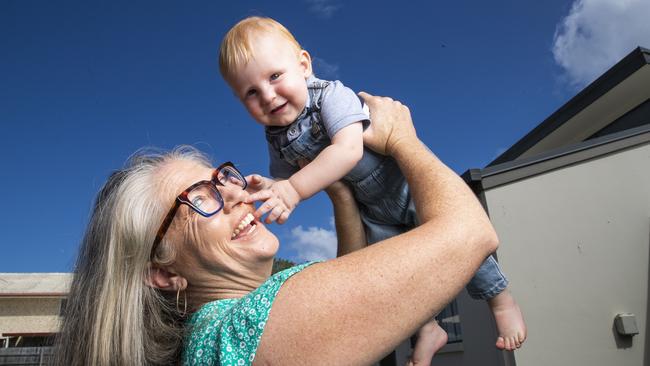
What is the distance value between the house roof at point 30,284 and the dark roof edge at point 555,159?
40.8ft

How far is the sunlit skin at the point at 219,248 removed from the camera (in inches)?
66.6

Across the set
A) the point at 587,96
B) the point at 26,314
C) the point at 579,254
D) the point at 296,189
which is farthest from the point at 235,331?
the point at 26,314

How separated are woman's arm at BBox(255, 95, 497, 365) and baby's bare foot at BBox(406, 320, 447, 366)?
2.58 ft

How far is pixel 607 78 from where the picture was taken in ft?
27.1

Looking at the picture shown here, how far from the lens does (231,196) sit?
5.80ft

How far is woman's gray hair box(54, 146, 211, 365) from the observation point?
1.56 meters

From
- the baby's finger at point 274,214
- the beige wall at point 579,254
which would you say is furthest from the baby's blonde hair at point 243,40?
the beige wall at point 579,254

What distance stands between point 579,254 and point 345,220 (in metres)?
4.74

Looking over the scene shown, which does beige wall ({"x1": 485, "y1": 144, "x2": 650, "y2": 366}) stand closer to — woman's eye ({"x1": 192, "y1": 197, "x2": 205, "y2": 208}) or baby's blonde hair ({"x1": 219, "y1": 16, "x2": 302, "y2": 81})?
baby's blonde hair ({"x1": 219, "y1": 16, "x2": 302, "y2": 81})

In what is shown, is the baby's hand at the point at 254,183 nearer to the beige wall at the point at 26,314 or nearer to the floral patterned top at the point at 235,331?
the floral patterned top at the point at 235,331

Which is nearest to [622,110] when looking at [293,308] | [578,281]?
[578,281]

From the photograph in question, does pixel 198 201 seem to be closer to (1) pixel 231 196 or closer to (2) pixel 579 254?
(1) pixel 231 196

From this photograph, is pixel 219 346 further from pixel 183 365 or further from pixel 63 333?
pixel 63 333

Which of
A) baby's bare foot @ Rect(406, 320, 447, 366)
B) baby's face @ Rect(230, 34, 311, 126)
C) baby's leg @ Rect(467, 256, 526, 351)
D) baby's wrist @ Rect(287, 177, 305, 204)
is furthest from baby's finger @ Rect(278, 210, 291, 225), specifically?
baby's leg @ Rect(467, 256, 526, 351)
